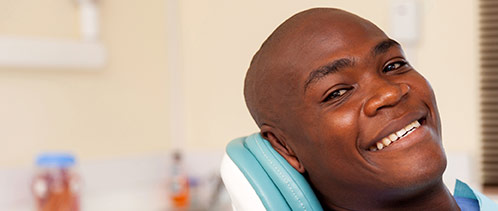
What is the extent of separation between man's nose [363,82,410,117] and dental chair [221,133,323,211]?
0.18 m

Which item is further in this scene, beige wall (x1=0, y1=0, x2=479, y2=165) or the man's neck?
beige wall (x1=0, y1=0, x2=479, y2=165)

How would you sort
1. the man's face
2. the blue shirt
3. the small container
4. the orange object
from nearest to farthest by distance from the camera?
the man's face → the blue shirt → the small container → the orange object

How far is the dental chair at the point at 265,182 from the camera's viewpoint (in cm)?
106

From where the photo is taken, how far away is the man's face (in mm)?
946

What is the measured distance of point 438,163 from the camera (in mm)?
940

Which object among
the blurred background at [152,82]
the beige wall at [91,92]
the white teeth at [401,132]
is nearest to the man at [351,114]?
the white teeth at [401,132]

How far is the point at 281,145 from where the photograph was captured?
1106 millimetres

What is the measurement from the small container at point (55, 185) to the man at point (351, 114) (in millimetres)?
1214

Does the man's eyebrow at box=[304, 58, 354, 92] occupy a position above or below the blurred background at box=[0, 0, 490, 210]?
above

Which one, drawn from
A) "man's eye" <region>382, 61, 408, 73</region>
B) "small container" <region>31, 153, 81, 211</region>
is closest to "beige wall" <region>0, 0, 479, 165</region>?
"small container" <region>31, 153, 81, 211</region>

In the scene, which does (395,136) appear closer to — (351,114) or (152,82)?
(351,114)

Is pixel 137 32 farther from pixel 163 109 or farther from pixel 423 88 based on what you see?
pixel 423 88

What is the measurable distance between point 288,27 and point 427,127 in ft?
0.89

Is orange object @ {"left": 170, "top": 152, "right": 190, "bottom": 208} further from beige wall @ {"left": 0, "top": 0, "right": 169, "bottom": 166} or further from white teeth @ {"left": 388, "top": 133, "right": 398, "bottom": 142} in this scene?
white teeth @ {"left": 388, "top": 133, "right": 398, "bottom": 142}
